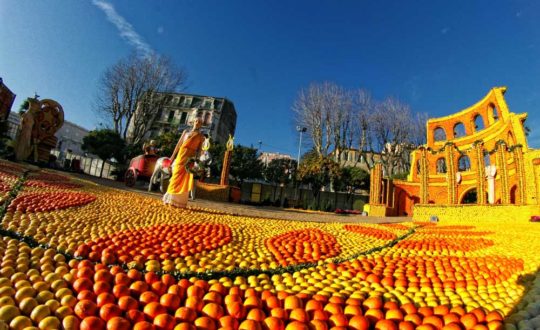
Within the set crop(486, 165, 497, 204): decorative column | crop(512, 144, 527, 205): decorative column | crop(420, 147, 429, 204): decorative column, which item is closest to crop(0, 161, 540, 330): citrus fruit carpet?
crop(512, 144, 527, 205): decorative column

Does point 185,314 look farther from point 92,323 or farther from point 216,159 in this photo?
point 216,159

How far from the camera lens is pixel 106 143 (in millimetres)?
30375

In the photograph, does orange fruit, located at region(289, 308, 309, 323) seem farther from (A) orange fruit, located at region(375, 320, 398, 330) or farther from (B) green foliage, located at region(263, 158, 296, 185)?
(B) green foliage, located at region(263, 158, 296, 185)

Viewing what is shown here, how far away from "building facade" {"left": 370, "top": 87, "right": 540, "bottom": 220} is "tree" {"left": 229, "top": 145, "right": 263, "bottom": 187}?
15270 millimetres

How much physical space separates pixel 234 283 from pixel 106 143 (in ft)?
106

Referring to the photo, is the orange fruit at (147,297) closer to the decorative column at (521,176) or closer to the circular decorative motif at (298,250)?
the circular decorative motif at (298,250)

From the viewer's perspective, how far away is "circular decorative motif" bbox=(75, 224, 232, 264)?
3.14 m

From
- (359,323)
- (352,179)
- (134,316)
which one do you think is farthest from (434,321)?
(352,179)

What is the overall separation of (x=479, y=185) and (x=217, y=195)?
14754mm

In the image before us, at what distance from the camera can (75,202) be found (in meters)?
6.44

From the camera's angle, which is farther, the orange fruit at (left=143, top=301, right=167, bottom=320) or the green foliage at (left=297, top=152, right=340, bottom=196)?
the green foliage at (left=297, top=152, right=340, bottom=196)

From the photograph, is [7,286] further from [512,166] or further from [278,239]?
[512,166]

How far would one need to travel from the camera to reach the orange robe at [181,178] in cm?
840

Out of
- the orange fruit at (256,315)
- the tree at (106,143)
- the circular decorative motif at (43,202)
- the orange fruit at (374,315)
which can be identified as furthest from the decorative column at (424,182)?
the tree at (106,143)
